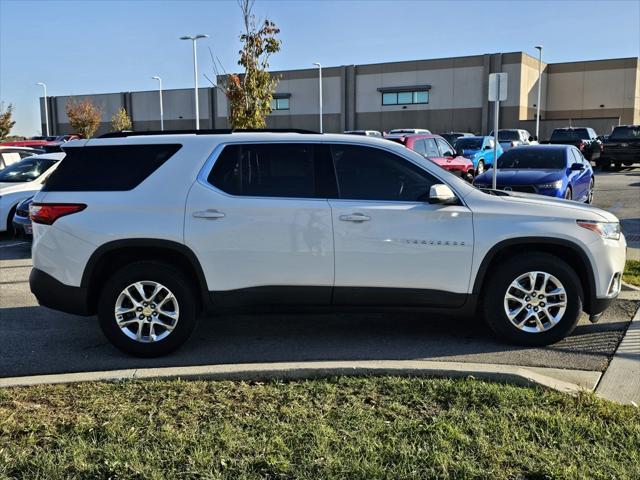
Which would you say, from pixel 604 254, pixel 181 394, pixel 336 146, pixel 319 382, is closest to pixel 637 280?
pixel 604 254

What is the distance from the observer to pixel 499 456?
10.8 feet

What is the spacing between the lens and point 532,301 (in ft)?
17.2

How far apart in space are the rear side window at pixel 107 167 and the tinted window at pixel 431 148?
41.2 feet

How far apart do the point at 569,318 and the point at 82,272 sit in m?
4.08

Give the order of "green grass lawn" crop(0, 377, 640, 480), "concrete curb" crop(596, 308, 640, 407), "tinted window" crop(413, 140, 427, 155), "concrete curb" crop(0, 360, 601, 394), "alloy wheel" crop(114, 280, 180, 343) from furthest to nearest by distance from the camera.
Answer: "tinted window" crop(413, 140, 427, 155) → "alloy wheel" crop(114, 280, 180, 343) → "concrete curb" crop(0, 360, 601, 394) → "concrete curb" crop(596, 308, 640, 407) → "green grass lawn" crop(0, 377, 640, 480)

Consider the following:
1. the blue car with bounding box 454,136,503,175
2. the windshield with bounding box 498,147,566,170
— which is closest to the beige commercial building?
the blue car with bounding box 454,136,503,175

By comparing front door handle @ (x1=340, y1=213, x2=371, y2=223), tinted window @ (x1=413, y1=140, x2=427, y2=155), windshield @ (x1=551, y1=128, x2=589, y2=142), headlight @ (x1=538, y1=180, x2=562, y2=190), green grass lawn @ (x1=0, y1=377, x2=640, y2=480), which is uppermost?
windshield @ (x1=551, y1=128, x2=589, y2=142)

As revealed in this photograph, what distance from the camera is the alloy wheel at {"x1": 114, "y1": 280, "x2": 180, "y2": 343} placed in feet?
16.7

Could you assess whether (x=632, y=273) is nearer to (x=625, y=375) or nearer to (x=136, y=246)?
(x=625, y=375)

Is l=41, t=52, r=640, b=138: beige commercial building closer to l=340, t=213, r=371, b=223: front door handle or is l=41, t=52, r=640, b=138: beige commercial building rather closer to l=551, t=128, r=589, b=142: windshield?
l=551, t=128, r=589, b=142: windshield

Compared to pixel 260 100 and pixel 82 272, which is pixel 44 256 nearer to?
pixel 82 272

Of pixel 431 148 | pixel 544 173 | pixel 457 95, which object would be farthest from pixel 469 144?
pixel 457 95

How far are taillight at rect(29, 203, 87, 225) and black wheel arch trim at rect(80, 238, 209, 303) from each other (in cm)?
39

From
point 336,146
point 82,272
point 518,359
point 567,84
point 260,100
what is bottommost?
point 518,359
